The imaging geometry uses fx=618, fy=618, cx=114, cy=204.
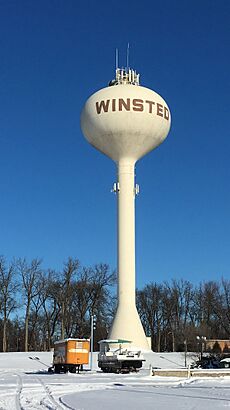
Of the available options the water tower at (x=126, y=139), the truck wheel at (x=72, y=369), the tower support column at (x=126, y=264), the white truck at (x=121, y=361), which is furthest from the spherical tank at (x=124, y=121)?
the truck wheel at (x=72, y=369)

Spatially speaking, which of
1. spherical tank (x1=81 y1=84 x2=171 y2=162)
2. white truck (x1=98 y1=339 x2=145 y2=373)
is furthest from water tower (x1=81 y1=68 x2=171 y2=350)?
white truck (x1=98 y1=339 x2=145 y2=373)

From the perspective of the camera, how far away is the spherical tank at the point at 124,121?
49.9 meters

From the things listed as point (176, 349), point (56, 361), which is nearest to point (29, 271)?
point (176, 349)

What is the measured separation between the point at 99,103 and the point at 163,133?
597cm

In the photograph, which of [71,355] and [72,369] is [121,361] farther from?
[72,369]

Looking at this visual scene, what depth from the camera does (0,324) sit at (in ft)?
256

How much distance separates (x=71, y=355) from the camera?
36812mm

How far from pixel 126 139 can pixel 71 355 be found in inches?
787

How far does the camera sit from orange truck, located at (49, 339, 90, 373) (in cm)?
3678

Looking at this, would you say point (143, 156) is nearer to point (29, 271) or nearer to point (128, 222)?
point (128, 222)

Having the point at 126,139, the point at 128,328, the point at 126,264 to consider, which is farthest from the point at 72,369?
the point at 126,139

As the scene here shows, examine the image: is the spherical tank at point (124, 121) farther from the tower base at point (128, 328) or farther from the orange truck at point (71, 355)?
the orange truck at point (71, 355)

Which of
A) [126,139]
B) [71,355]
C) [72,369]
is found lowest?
[72,369]

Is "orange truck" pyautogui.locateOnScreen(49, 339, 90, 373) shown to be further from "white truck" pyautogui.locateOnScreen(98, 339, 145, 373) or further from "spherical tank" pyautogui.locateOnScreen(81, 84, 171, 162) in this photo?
"spherical tank" pyautogui.locateOnScreen(81, 84, 171, 162)
